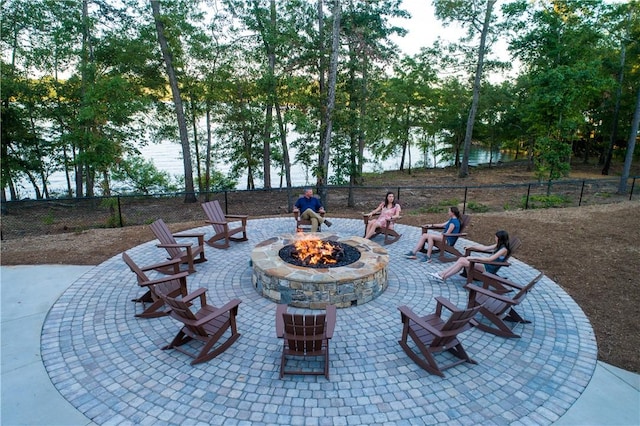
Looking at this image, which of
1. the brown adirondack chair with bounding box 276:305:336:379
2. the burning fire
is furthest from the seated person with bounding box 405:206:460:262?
the brown adirondack chair with bounding box 276:305:336:379

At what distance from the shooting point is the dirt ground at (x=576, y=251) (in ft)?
15.1

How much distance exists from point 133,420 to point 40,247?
21.2 ft

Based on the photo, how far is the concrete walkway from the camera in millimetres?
2979

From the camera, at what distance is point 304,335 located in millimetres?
3385

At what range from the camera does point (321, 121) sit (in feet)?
43.4

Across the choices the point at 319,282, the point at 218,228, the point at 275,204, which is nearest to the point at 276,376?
the point at 319,282

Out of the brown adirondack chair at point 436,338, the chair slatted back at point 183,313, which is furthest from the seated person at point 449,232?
the chair slatted back at point 183,313

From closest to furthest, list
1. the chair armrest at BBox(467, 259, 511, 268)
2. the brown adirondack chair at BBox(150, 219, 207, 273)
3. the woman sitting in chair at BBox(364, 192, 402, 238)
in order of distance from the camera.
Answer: the chair armrest at BBox(467, 259, 511, 268) < the brown adirondack chair at BBox(150, 219, 207, 273) < the woman sitting in chair at BBox(364, 192, 402, 238)

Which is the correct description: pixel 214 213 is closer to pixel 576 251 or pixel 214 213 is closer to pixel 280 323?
pixel 280 323

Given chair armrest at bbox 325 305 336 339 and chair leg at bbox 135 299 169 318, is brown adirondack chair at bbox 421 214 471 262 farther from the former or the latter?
chair leg at bbox 135 299 169 318

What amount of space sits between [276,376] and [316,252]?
2.50 m

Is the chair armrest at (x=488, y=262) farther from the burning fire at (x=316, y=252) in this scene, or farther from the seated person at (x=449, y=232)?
the burning fire at (x=316, y=252)

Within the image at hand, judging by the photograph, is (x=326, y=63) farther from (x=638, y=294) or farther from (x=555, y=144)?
(x=638, y=294)

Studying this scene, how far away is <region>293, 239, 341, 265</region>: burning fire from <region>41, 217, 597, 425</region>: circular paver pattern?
0.93 m
